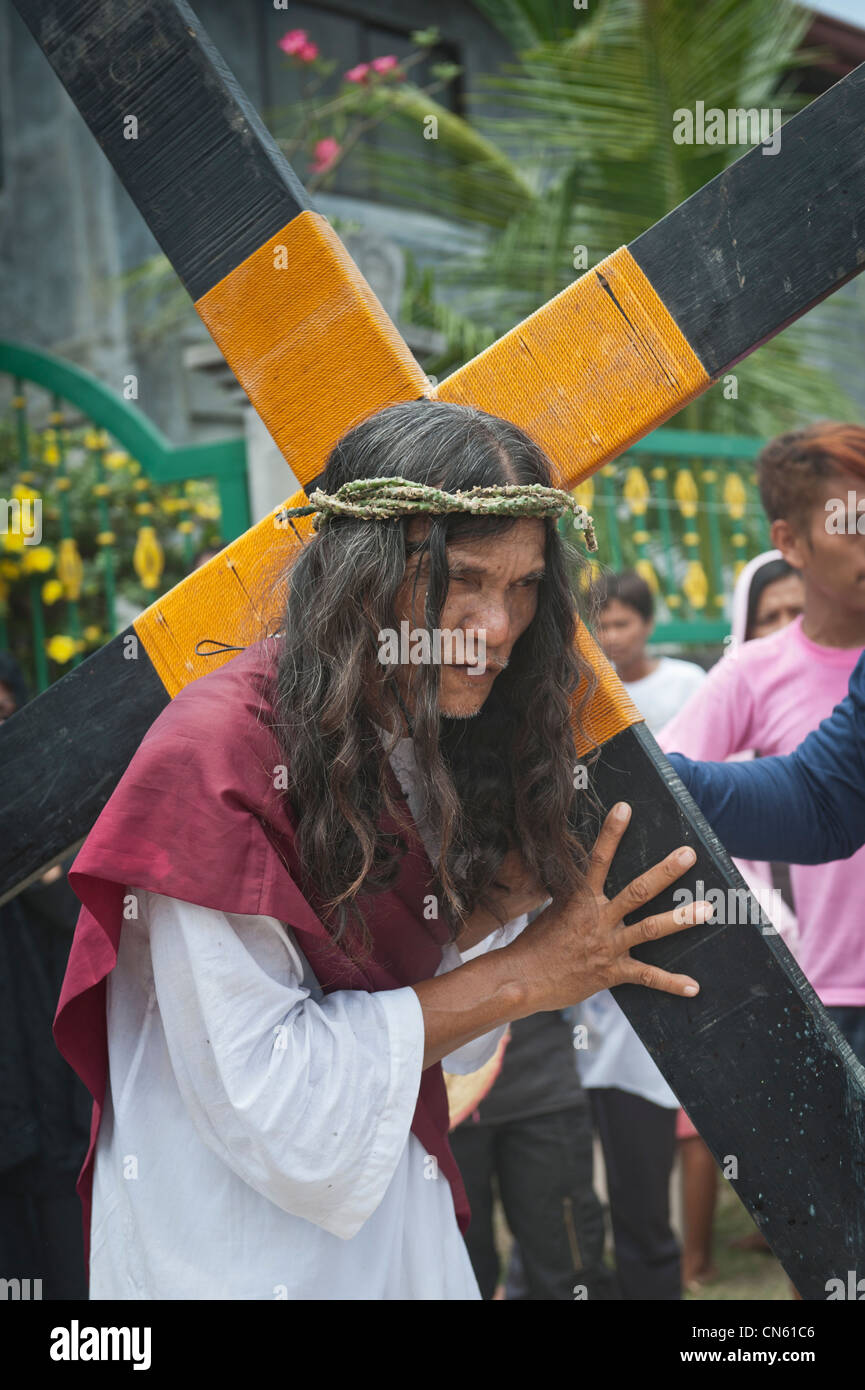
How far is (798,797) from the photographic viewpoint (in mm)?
1782

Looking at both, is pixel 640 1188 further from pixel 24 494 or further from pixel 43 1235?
pixel 24 494

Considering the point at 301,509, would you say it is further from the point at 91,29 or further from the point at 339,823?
the point at 91,29

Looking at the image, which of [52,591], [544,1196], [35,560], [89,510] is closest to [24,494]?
[35,560]

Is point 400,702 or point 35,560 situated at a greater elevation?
point 35,560

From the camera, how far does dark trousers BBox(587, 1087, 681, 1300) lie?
3311 millimetres

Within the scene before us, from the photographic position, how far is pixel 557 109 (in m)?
7.33

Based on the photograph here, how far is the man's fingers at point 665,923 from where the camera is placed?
4.60 feet

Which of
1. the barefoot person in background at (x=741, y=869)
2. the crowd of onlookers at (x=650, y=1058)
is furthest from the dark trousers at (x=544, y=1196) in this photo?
the barefoot person in background at (x=741, y=869)

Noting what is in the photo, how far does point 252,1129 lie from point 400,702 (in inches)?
19.1

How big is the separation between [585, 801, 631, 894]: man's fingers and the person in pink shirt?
47.0 inches

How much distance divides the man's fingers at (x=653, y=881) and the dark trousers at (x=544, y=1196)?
73.6 inches

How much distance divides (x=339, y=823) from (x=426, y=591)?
28 centimetres

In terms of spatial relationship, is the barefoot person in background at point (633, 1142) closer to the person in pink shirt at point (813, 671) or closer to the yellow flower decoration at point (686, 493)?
the person in pink shirt at point (813, 671)

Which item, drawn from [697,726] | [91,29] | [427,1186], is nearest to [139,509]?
[697,726]
